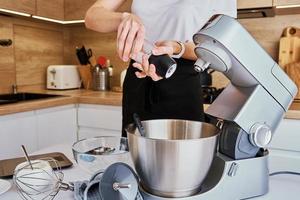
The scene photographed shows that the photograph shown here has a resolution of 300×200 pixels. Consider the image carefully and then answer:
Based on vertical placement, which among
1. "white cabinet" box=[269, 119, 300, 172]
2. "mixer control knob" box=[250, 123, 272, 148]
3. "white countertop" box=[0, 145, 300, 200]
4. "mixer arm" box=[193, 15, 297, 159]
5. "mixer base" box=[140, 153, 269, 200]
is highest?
"mixer arm" box=[193, 15, 297, 159]

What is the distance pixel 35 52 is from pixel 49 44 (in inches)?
6.7

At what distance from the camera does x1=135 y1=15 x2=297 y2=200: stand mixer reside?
490mm

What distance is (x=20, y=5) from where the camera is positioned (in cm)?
172

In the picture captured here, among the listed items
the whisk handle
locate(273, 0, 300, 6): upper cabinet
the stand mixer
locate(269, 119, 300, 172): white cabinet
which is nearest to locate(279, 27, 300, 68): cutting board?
locate(273, 0, 300, 6): upper cabinet

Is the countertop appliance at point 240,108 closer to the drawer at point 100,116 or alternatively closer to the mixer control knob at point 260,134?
the mixer control knob at point 260,134

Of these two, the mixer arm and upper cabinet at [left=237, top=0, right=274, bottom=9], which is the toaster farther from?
the mixer arm

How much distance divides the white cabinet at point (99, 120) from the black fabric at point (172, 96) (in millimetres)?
692

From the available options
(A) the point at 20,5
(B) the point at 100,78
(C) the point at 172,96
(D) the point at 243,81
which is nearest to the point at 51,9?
(A) the point at 20,5

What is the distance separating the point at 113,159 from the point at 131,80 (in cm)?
50

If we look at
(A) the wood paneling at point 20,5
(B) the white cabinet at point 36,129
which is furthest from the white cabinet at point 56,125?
(A) the wood paneling at point 20,5

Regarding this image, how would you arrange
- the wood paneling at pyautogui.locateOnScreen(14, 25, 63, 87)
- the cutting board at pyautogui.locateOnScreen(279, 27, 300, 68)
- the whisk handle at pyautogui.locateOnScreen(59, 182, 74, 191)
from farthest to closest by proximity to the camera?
1. the wood paneling at pyautogui.locateOnScreen(14, 25, 63, 87)
2. the cutting board at pyautogui.locateOnScreen(279, 27, 300, 68)
3. the whisk handle at pyautogui.locateOnScreen(59, 182, 74, 191)

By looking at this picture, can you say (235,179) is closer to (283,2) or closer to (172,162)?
(172,162)

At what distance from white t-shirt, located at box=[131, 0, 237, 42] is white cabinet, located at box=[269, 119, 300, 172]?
2.28ft

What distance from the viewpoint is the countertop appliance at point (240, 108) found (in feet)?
1.61
